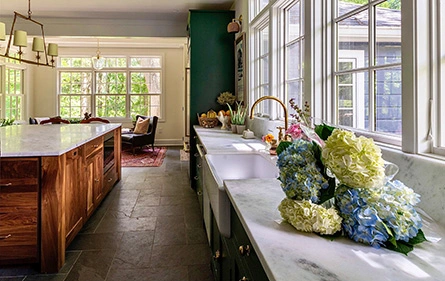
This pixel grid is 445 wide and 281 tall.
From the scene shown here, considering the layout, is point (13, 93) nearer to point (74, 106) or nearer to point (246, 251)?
point (74, 106)

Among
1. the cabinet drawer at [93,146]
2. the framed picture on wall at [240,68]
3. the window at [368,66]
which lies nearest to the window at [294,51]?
the window at [368,66]

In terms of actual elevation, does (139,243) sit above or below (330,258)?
below

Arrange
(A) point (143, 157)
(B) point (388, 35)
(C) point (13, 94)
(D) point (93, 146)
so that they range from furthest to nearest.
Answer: (C) point (13, 94)
(A) point (143, 157)
(D) point (93, 146)
(B) point (388, 35)

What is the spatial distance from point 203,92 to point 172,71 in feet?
17.0

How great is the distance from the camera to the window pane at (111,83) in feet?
31.7

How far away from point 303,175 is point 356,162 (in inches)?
5.7

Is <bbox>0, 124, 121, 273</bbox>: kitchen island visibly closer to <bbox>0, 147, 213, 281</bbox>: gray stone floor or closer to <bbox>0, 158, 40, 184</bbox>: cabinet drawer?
<bbox>0, 158, 40, 184</bbox>: cabinet drawer

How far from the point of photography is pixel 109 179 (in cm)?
432

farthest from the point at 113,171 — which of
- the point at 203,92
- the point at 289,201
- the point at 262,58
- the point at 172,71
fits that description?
the point at 172,71

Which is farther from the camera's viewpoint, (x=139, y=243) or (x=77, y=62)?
(x=77, y=62)

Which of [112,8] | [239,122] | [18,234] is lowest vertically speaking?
[18,234]

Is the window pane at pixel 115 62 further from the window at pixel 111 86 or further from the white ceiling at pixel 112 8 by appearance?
the white ceiling at pixel 112 8

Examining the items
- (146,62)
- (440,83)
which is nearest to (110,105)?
(146,62)

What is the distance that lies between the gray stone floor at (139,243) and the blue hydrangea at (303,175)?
159cm
